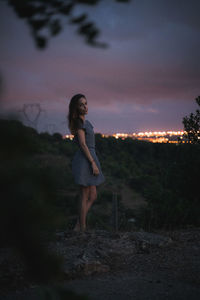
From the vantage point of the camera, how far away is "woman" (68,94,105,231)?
4.07 m

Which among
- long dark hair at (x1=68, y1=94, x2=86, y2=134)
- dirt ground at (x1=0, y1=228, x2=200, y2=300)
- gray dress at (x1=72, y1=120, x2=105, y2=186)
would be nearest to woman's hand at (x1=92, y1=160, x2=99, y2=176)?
gray dress at (x1=72, y1=120, x2=105, y2=186)

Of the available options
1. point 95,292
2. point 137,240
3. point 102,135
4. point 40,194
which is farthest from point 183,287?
point 102,135

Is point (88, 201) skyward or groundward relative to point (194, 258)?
skyward

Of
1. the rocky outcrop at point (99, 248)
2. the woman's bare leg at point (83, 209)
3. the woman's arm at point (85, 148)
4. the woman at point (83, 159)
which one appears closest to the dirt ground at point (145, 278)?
the rocky outcrop at point (99, 248)

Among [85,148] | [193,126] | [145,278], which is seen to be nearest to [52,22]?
[145,278]

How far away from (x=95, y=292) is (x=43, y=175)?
7.74 ft

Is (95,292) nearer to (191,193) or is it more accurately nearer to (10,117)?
(10,117)

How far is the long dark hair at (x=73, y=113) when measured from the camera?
4117mm

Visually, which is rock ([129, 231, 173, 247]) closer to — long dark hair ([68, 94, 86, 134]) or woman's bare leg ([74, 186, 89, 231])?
woman's bare leg ([74, 186, 89, 231])

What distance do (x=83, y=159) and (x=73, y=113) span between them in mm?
793

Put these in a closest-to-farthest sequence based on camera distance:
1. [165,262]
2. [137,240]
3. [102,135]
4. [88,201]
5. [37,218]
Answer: [37,218] < [165,262] < [137,240] < [88,201] < [102,135]

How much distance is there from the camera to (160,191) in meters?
5.80

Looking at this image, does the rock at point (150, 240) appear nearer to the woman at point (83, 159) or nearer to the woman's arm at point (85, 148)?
the woman at point (83, 159)

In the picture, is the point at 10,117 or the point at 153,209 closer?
the point at 10,117
